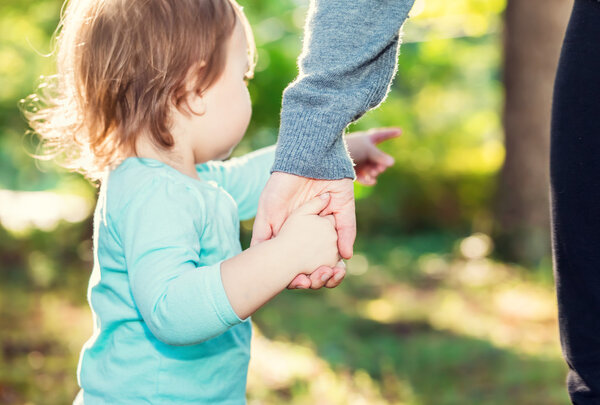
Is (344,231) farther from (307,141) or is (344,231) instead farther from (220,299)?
(220,299)

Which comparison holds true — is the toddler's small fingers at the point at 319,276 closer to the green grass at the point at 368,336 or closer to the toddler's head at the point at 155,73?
the toddler's head at the point at 155,73

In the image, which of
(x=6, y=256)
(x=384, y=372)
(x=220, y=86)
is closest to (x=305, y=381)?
(x=384, y=372)

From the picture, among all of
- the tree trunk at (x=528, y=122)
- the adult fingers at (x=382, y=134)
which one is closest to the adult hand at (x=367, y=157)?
the adult fingers at (x=382, y=134)

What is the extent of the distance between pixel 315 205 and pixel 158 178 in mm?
368

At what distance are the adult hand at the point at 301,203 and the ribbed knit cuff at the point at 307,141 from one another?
29mm

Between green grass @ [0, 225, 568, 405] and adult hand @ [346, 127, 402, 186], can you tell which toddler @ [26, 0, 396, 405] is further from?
green grass @ [0, 225, 568, 405]

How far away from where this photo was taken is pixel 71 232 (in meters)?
6.95

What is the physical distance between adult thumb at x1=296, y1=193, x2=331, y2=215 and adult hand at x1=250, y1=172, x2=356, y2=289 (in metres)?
0.02

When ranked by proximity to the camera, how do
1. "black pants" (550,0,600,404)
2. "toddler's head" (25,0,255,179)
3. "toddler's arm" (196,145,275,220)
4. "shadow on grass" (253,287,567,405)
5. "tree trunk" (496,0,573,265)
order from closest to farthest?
1. "black pants" (550,0,600,404)
2. "toddler's head" (25,0,255,179)
3. "toddler's arm" (196,145,275,220)
4. "shadow on grass" (253,287,567,405)
5. "tree trunk" (496,0,573,265)

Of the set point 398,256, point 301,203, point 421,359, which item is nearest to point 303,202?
point 301,203

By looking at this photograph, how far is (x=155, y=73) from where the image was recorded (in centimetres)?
168

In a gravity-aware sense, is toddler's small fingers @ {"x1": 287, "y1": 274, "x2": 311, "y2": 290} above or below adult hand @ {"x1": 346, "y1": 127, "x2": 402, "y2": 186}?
above

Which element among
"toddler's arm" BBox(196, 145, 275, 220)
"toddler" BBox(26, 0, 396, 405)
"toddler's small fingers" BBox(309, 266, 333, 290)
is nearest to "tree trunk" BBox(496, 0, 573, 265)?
"toddler's arm" BBox(196, 145, 275, 220)

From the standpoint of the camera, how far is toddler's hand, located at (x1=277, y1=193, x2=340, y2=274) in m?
1.48
